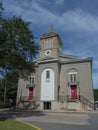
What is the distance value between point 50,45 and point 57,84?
10023mm

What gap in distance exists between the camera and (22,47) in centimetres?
2153

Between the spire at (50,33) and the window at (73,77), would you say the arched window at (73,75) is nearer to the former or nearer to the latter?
the window at (73,77)

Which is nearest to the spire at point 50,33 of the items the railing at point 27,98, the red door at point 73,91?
the red door at point 73,91

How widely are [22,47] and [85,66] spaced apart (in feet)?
57.8

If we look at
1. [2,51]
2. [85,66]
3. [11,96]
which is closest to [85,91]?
[85,66]

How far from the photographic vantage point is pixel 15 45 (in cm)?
2059

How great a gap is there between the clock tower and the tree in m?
16.3

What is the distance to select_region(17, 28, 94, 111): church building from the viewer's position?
33.1 metres

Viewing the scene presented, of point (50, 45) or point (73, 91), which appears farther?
point (50, 45)

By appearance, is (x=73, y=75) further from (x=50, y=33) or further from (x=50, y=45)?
(x=50, y=33)

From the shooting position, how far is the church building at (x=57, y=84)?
109 feet

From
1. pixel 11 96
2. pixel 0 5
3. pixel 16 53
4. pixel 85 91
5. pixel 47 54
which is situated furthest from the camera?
pixel 11 96

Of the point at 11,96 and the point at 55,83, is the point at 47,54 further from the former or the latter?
the point at 11,96

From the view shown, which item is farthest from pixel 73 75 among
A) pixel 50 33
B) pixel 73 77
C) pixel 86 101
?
pixel 50 33
